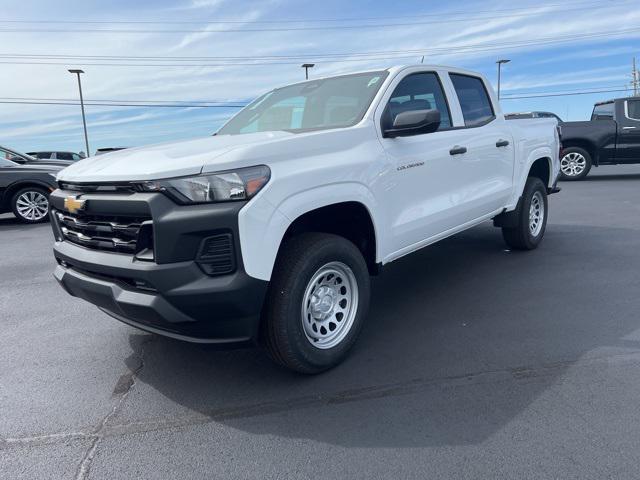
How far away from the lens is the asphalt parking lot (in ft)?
7.71

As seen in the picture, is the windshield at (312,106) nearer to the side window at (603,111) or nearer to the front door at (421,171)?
the front door at (421,171)

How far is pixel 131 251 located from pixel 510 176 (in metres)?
4.02

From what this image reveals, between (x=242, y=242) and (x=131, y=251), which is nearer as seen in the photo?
(x=242, y=242)

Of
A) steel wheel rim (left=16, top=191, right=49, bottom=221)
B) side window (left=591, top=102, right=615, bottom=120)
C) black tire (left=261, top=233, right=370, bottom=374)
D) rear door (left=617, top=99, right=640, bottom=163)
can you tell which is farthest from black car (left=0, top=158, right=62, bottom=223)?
rear door (left=617, top=99, right=640, bottom=163)

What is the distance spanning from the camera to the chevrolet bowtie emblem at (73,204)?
2898 mm

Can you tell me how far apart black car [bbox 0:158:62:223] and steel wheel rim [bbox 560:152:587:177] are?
480 inches

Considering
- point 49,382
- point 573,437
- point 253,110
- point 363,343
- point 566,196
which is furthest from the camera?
point 566,196

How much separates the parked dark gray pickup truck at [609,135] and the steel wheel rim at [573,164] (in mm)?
57

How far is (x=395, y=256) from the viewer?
3.70m

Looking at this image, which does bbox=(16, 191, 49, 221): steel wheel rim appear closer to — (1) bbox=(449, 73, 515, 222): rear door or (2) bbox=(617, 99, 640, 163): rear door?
(1) bbox=(449, 73, 515, 222): rear door

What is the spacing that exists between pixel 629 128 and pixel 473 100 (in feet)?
31.3

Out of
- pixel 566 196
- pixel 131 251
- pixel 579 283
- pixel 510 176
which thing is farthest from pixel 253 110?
pixel 566 196

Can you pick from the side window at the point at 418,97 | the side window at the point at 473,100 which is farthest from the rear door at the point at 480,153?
the side window at the point at 418,97

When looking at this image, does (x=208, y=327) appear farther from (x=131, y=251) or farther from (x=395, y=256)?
(x=395, y=256)
